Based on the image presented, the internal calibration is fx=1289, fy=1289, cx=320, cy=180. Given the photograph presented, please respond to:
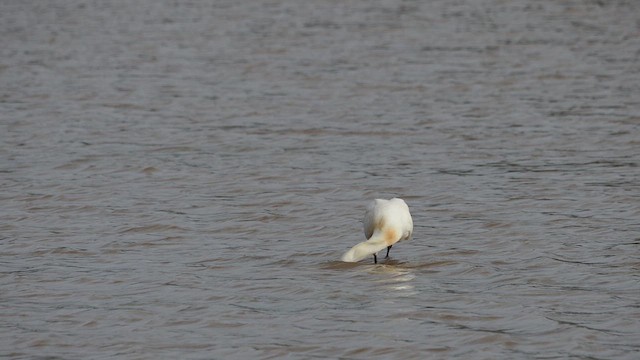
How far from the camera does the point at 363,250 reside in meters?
11.2

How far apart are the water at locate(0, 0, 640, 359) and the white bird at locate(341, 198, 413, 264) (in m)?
0.17

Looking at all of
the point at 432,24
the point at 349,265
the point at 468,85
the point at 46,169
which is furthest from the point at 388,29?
the point at 349,265

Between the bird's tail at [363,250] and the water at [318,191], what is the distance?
12cm

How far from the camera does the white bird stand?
11.2 meters

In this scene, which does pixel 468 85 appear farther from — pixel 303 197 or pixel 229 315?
pixel 229 315

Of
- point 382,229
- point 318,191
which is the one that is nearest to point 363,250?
point 382,229

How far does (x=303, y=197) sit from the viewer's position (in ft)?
47.0

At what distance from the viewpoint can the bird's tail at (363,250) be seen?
11.2 m

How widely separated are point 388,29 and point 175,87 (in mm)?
8403

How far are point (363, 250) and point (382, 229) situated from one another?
0.25 meters

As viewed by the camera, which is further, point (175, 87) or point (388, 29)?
point (388, 29)

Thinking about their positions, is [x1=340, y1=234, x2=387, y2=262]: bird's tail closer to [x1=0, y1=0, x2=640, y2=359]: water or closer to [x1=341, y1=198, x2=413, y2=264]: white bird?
[x1=341, y1=198, x2=413, y2=264]: white bird

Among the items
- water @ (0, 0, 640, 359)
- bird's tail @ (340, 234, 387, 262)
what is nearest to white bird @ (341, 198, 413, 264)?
bird's tail @ (340, 234, 387, 262)

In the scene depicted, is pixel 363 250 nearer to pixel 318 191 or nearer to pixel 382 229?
pixel 382 229
